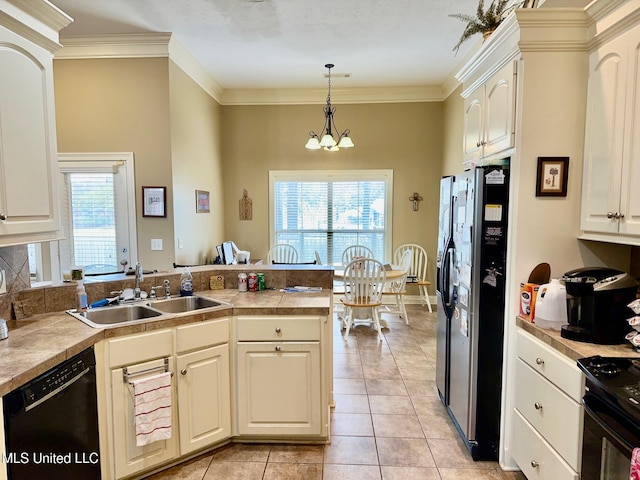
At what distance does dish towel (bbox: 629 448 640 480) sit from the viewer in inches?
44.7

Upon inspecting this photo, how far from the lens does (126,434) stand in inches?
75.9

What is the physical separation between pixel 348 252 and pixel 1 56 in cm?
455

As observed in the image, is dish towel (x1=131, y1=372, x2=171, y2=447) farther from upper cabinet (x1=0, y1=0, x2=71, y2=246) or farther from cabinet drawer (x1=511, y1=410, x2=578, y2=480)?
cabinet drawer (x1=511, y1=410, x2=578, y2=480)

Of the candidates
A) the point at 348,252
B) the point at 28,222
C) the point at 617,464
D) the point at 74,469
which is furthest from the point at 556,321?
the point at 348,252

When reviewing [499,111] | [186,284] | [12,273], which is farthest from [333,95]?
[12,273]

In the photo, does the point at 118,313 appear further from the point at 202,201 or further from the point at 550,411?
the point at 202,201

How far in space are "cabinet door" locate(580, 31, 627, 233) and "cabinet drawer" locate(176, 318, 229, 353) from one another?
2032 millimetres

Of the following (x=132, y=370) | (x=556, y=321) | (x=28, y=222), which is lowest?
(x=132, y=370)

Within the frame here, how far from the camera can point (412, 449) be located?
2.31 metres

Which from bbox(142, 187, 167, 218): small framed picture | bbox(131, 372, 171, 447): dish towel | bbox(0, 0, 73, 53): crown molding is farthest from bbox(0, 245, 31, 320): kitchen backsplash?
bbox(142, 187, 167, 218): small framed picture

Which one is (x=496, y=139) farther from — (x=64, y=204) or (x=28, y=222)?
(x=64, y=204)

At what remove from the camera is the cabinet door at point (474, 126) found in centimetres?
246

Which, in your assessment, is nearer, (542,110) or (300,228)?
(542,110)

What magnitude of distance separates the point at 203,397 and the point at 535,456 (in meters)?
1.76
